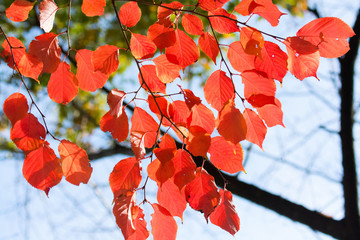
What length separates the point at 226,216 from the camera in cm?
70

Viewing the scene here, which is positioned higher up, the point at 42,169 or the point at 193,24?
the point at 193,24

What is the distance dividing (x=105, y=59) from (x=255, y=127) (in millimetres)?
345

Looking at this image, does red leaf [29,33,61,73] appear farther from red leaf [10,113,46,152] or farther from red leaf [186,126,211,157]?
red leaf [186,126,211,157]

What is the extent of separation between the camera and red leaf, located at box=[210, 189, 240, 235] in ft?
2.25

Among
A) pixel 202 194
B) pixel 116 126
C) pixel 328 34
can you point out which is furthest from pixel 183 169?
pixel 328 34

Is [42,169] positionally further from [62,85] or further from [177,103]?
[177,103]

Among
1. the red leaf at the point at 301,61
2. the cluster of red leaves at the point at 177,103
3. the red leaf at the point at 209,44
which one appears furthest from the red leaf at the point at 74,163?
the red leaf at the point at 301,61

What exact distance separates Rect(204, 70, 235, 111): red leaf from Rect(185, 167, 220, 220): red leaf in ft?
0.48

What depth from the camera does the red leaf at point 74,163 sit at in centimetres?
71

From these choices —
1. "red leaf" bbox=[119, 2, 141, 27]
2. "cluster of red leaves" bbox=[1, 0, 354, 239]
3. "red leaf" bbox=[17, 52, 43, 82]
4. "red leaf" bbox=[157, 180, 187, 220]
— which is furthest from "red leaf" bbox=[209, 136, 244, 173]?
"red leaf" bbox=[17, 52, 43, 82]

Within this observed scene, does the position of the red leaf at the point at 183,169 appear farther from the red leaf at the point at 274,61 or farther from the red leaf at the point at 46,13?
the red leaf at the point at 46,13

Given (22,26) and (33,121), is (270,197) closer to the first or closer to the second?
(33,121)

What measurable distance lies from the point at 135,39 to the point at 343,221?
147 cm

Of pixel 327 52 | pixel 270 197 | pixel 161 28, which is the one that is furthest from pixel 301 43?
pixel 270 197
